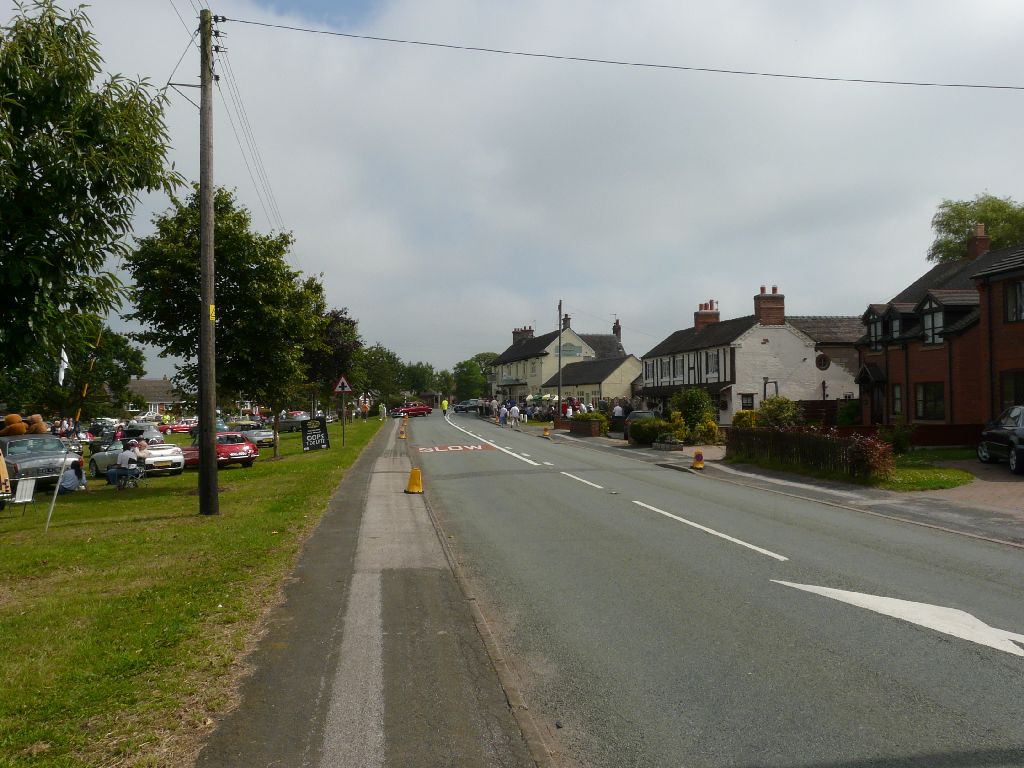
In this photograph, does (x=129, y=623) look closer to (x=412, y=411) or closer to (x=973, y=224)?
(x=973, y=224)

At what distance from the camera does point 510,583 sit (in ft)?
29.4

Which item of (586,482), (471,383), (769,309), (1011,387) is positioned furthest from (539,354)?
(586,482)

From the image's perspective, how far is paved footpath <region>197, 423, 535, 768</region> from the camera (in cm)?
449

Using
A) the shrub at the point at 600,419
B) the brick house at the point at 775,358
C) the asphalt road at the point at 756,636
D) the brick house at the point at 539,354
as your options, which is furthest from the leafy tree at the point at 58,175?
the brick house at the point at 539,354

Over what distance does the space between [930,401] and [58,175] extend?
3218 cm

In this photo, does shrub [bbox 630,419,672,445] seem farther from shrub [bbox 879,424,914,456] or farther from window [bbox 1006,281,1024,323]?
window [bbox 1006,281,1024,323]

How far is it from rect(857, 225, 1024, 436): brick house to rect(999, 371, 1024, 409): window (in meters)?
0.03

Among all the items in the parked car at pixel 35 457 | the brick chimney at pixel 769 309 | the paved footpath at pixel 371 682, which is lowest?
the paved footpath at pixel 371 682

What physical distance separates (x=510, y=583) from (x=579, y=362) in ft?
286

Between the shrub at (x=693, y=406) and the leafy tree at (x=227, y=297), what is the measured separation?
21.6 m

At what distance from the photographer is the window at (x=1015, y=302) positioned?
25.4m

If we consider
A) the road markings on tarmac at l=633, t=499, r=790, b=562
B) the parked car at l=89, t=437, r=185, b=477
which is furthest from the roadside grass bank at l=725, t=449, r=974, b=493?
the parked car at l=89, t=437, r=185, b=477

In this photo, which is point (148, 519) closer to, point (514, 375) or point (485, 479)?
point (485, 479)

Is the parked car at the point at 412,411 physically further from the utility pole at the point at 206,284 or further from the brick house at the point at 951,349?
the utility pole at the point at 206,284
